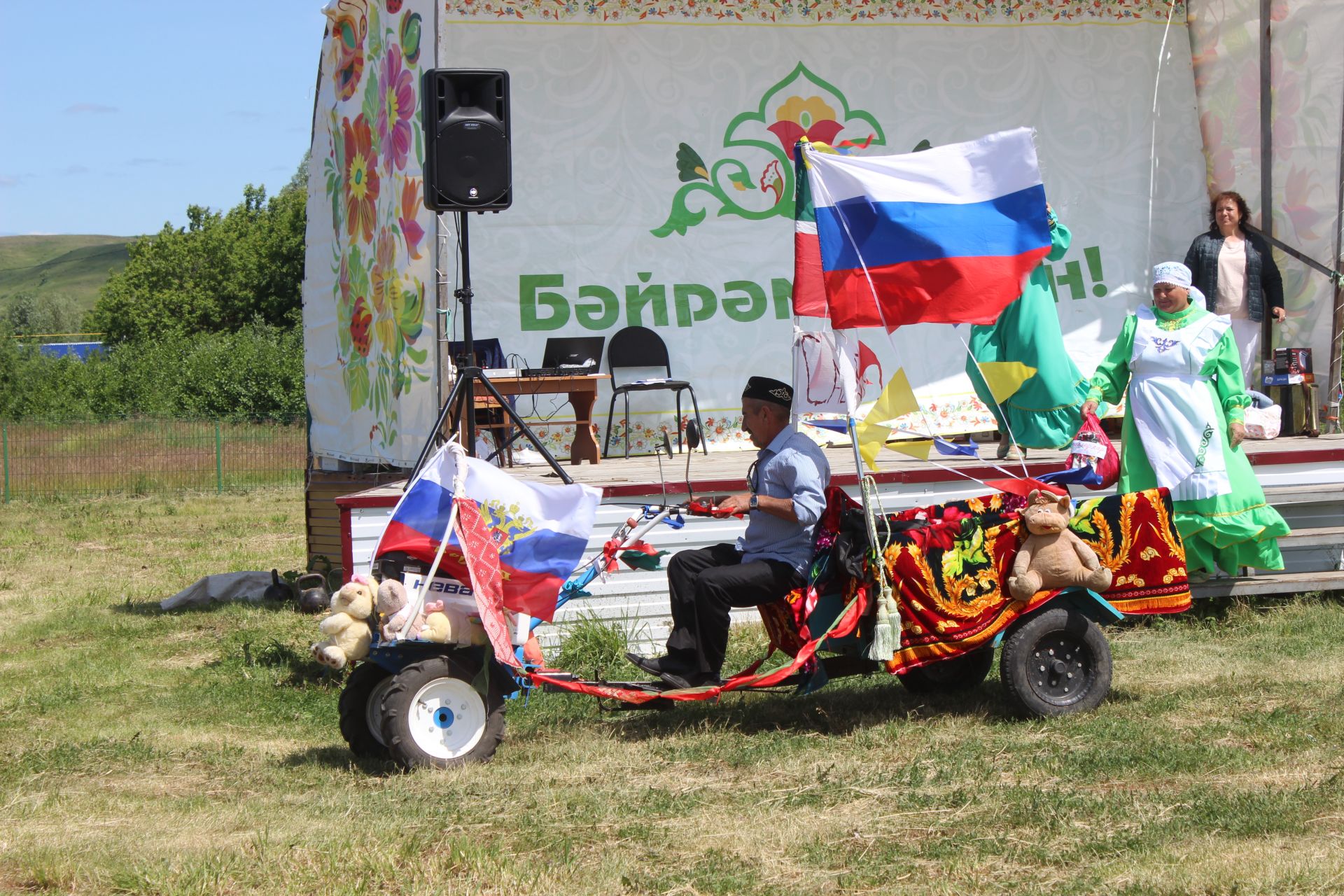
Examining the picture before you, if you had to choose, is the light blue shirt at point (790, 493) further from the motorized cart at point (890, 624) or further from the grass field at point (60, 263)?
the grass field at point (60, 263)

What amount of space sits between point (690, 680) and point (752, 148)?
619 centimetres

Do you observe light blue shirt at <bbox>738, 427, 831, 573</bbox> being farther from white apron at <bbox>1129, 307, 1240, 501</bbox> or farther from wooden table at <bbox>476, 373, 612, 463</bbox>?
wooden table at <bbox>476, 373, 612, 463</bbox>

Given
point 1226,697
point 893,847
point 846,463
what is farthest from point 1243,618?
point 893,847

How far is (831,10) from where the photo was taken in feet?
35.3

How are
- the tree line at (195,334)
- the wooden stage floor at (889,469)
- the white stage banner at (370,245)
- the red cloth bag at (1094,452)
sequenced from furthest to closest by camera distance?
the tree line at (195,334), the white stage banner at (370,245), the wooden stage floor at (889,469), the red cloth bag at (1094,452)

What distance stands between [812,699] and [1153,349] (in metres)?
2.35

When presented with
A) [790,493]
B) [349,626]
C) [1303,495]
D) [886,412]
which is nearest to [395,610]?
[349,626]

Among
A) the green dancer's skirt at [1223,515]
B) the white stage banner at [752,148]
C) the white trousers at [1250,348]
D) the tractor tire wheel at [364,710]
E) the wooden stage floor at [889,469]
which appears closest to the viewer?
the tractor tire wheel at [364,710]

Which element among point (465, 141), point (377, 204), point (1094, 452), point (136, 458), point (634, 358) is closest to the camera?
point (1094, 452)

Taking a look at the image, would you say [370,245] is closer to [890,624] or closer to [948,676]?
[948,676]

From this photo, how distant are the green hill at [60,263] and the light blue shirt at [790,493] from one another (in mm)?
114456

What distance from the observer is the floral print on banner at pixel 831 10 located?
403 inches

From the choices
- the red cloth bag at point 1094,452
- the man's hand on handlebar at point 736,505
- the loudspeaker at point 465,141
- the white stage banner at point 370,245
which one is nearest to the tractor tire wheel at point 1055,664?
the red cloth bag at point 1094,452

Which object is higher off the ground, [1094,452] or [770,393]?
[770,393]
